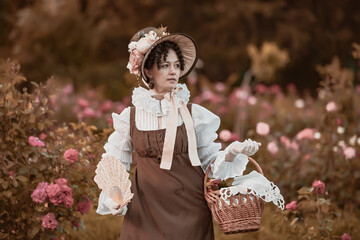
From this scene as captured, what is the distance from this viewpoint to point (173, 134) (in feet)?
9.38

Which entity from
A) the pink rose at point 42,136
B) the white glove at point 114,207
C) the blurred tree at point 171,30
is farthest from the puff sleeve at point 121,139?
the blurred tree at point 171,30

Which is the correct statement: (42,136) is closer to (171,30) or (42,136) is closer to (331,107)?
(331,107)

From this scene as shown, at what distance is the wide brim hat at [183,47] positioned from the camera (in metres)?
2.93

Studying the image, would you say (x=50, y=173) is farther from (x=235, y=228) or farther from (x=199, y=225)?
(x=235, y=228)

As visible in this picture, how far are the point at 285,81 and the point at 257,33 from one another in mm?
2674

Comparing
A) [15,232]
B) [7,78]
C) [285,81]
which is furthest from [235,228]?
[285,81]

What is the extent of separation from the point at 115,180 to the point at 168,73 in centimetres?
64

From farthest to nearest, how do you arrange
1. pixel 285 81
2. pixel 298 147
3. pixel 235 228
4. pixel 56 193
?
pixel 285 81
pixel 298 147
pixel 56 193
pixel 235 228

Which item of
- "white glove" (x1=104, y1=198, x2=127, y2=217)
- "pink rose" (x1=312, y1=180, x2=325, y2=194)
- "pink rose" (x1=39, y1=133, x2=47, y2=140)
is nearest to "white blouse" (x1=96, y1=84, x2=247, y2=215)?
"white glove" (x1=104, y1=198, x2=127, y2=217)

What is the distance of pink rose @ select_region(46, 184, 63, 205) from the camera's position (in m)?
3.52

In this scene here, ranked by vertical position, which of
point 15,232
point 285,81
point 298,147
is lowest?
point 15,232

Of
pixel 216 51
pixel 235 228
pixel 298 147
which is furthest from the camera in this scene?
pixel 216 51

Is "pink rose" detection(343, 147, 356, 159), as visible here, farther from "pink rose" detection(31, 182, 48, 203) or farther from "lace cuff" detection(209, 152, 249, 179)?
"pink rose" detection(31, 182, 48, 203)

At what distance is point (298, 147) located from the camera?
5.75 meters
